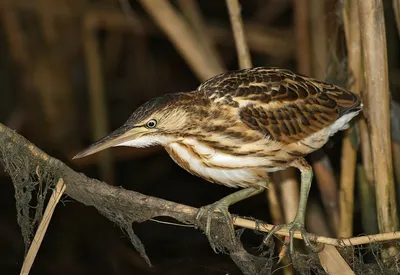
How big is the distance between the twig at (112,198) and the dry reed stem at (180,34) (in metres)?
1.06

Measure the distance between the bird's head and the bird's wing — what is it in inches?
6.6

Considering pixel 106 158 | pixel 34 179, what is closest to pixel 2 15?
pixel 106 158

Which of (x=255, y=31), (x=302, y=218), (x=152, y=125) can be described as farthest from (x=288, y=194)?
(x=255, y=31)

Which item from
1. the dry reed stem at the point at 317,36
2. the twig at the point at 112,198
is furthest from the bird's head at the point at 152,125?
the dry reed stem at the point at 317,36

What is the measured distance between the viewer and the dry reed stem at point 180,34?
3.91 metres

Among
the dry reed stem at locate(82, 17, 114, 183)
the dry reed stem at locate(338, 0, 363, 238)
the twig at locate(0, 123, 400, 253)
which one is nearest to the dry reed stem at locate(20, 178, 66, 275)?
the twig at locate(0, 123, 400, 253)

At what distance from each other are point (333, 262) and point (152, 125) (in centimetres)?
82

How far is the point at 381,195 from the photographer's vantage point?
10.5ft

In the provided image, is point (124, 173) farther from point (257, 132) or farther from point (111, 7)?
point (257, 132)

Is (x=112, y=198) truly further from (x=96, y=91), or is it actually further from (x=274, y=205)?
(x=96, y=91)

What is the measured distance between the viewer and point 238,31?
3.52m

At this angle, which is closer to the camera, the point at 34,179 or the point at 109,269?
the point at 34,179

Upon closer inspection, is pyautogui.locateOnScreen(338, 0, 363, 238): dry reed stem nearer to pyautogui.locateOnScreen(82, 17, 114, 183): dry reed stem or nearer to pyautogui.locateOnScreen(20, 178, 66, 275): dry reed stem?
pyautogui.locateOnScreen(20, 178, 66, 275): dry reed stem

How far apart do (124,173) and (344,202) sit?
2047mm
